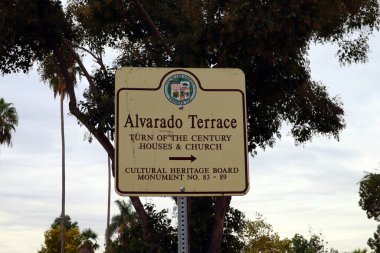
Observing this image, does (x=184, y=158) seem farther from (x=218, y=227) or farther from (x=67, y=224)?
(x=67, y=224)

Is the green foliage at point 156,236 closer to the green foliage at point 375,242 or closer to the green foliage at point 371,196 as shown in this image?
the green foliage at point 371,196

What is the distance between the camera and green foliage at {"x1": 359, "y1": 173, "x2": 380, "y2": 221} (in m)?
54.8

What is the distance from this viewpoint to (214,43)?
19.1 m

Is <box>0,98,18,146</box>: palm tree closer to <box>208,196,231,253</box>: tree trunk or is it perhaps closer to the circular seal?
<box>208,196,231,253</box>: tree trunk

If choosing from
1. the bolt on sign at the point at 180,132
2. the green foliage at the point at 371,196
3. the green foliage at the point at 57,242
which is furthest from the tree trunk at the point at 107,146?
the green foliage at the point at 57,242

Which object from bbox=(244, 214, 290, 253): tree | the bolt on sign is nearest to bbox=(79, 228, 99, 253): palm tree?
bbox=(244, 214, 290, 253): tree

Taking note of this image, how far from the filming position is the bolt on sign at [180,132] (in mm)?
4043

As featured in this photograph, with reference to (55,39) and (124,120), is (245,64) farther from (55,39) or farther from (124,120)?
(124,120)

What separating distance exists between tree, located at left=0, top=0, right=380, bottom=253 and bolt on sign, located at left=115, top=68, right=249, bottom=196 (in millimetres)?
13362

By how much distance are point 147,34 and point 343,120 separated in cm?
729

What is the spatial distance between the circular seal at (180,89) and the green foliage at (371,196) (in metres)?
52.4

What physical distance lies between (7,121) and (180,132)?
151ft

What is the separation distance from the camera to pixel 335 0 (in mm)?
18516

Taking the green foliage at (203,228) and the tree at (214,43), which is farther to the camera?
the green foliage at (203,228)
